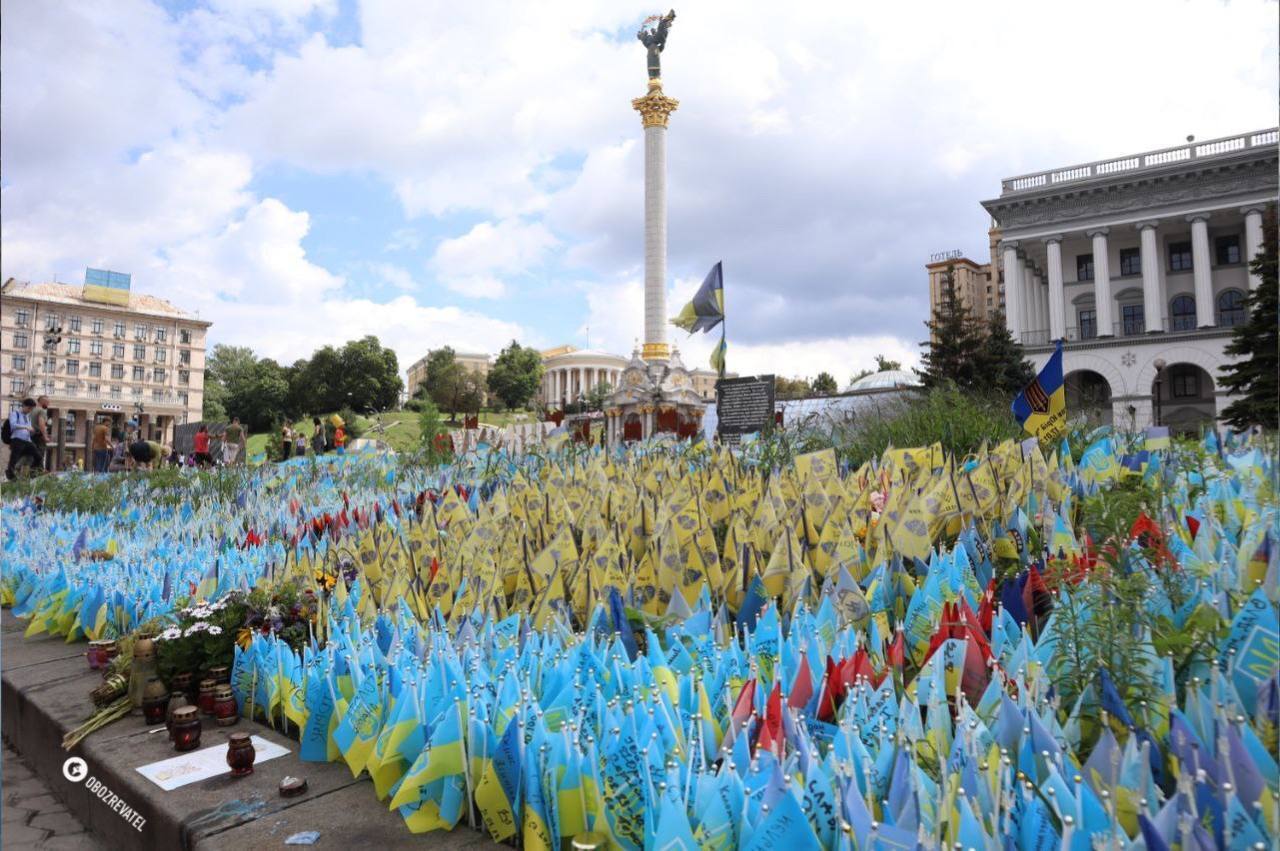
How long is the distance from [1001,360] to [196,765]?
37.0 m

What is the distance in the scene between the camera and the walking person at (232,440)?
19875 millimetres

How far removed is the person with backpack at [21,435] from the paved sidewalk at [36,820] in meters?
11.3

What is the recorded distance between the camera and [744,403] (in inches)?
583

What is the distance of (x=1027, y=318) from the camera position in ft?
151

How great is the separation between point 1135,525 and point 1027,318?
158 ft

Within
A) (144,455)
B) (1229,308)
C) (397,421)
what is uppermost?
(1229,308)

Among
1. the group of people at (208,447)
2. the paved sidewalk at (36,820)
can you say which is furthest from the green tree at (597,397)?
the paved sidewalk at (36,820)

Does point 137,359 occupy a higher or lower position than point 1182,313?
higher

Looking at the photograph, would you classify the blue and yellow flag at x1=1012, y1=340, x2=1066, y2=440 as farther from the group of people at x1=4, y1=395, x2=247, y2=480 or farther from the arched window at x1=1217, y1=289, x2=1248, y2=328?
the arched window at x1=1217, y1=289, x2=1248, y2=328

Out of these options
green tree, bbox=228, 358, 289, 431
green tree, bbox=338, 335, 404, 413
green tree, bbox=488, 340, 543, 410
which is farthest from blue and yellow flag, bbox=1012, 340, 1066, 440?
green tree, bbox=488, 340, 543, 410

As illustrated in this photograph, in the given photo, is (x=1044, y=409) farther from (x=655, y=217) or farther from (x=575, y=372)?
(x=575, y=372)

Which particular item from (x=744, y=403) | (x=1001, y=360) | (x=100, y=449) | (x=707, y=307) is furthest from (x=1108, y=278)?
(x=100, y=449)

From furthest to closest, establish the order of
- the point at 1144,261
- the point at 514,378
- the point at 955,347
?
1. the point at 514,378
2. the point at 1144,261
3. the point at 955,347

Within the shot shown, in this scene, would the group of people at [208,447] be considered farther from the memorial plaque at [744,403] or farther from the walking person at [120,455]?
the memorial plaque at [744,403]
